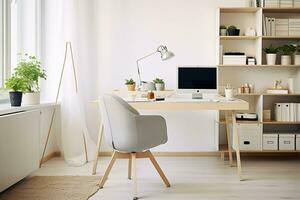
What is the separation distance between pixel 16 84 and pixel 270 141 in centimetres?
296

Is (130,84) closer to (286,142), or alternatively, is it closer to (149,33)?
(149,33)

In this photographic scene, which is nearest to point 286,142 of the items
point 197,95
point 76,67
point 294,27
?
point 197,95

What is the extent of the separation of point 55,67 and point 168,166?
6.19 feet

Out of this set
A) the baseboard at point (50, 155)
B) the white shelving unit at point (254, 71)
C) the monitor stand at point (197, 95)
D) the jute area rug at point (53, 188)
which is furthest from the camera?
the white shelving unit at point (254, 71)

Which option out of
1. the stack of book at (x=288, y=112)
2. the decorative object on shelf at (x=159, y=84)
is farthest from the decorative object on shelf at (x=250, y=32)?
the decorative object on shelf at (x=159, y=84)

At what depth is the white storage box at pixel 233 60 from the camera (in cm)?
467

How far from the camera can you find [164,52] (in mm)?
4781

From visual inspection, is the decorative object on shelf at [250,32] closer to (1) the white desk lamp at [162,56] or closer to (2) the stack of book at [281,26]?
(2) the stack of book at [281,26]

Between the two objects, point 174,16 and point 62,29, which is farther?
point 174,16

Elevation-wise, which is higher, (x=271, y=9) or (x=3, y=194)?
(x=271, y=9)

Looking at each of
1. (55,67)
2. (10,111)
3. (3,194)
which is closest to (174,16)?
(55,67)

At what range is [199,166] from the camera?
430 centimetres

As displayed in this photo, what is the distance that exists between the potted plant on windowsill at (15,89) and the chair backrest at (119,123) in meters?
0.87

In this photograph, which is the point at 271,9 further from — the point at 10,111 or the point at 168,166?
the point at 10,111
